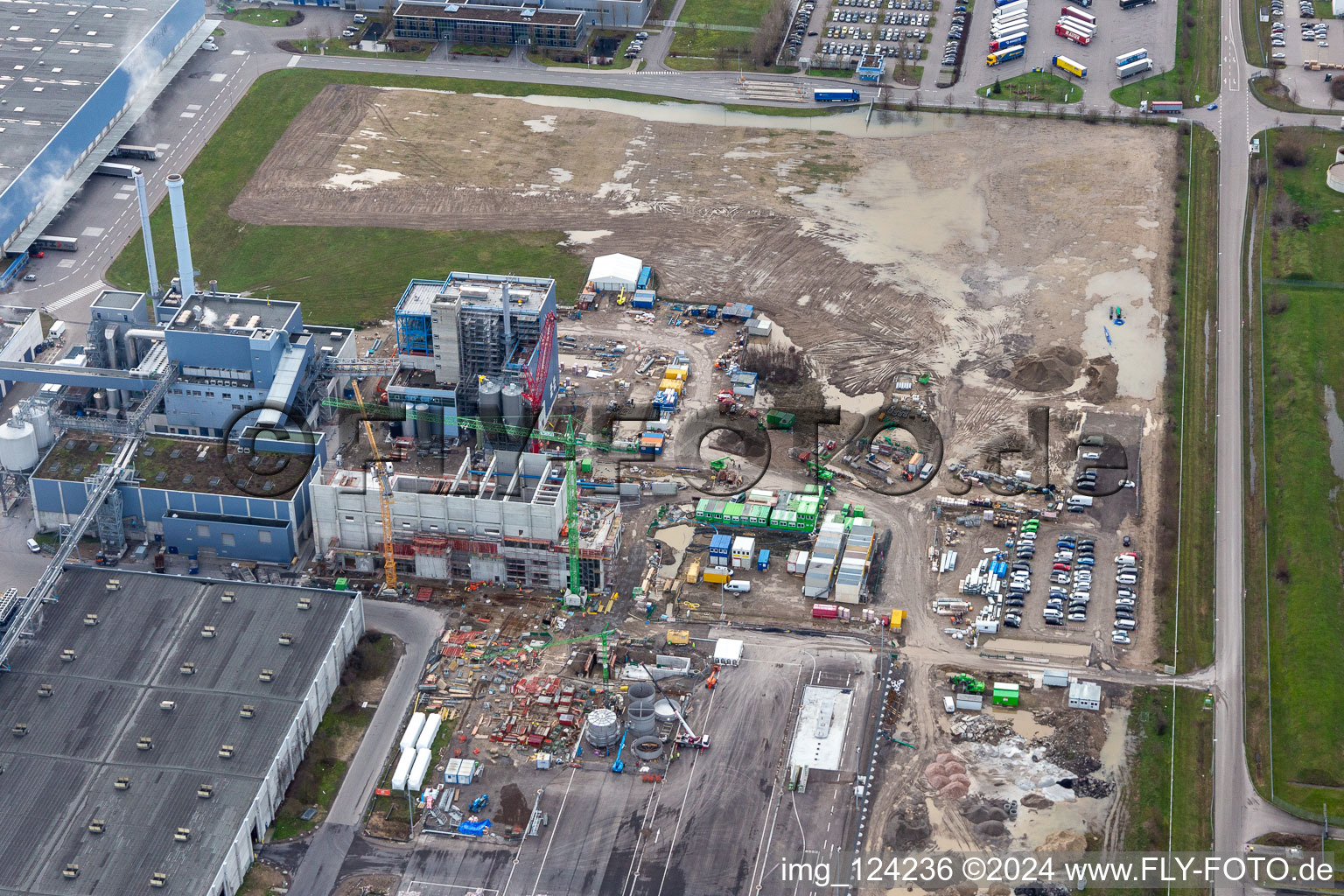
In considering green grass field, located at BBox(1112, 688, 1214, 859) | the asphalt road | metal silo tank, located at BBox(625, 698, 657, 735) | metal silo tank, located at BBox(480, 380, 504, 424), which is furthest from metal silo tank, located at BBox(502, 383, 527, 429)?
green grass field, located at BBox(1112, 688, 1214, 859)

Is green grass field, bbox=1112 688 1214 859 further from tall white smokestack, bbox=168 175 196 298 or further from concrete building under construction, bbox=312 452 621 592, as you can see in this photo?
tall white smokestack, bbox=168 175 196 298

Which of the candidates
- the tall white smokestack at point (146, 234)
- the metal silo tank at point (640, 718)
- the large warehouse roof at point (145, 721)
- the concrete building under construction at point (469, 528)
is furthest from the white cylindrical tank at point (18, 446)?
the metal silo tank at point (640, 718)

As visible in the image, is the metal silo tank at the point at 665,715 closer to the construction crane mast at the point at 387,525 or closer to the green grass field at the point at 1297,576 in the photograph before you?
the construction crane mast at the point at 387,525

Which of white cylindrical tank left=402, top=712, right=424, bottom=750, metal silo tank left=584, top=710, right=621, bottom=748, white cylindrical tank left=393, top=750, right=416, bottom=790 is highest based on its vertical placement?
metal silo tank left=584, top=710, right=621, bottom=748

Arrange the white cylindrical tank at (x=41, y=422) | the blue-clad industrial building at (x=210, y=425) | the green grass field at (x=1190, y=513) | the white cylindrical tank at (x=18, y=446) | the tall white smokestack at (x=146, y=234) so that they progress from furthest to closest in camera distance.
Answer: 1. the tall white smokestack at (x=146, y=234)
2. the white cylindrical tank at (x=41, y=422)
3. the white cylindrical tank at (x=18, y=446)
4. the blue-clad industrial building at (x=210, y=425)
5. the green grass field at (x=1190, y=513)

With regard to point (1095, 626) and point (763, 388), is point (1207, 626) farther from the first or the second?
point (763, 388)

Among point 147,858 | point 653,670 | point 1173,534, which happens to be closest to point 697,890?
point 653,670

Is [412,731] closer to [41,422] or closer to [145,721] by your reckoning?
[145,721]
